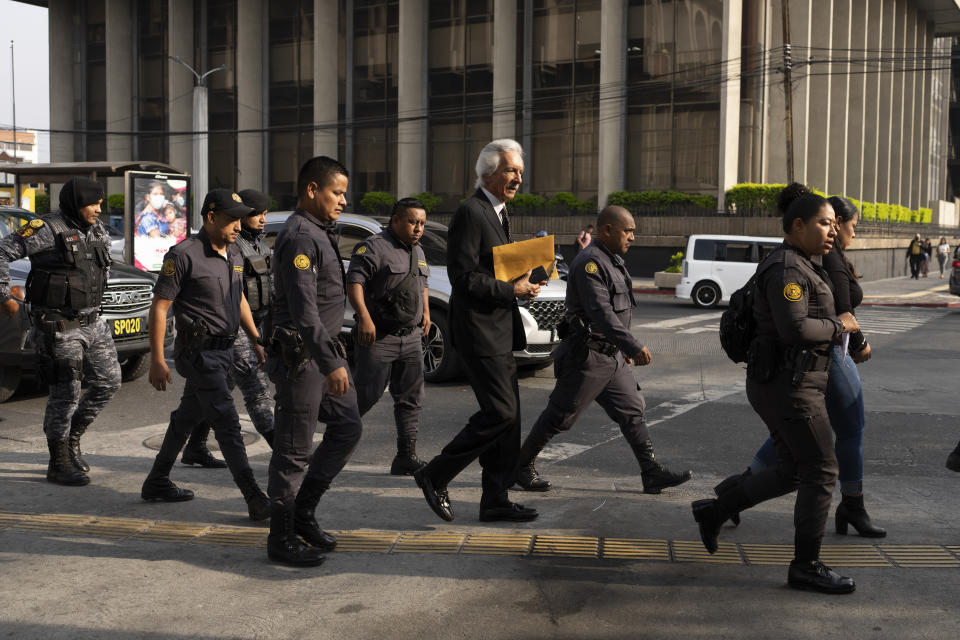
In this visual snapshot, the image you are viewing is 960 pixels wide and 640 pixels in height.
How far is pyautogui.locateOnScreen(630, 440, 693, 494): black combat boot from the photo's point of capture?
20.3ft

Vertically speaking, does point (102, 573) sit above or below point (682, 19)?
below

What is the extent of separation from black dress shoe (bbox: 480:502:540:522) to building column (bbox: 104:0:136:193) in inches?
1878

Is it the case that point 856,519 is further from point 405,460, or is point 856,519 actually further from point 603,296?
point 405,460

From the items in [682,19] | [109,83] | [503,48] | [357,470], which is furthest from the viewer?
[109,83]

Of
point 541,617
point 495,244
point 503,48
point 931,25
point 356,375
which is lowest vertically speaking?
point 541,617

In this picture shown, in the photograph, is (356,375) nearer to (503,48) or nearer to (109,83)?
(503,48)

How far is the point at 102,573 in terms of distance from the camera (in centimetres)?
468

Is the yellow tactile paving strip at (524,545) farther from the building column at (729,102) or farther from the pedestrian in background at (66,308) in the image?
the building column at (729,102)

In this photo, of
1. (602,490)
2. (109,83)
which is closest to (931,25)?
(109,83)

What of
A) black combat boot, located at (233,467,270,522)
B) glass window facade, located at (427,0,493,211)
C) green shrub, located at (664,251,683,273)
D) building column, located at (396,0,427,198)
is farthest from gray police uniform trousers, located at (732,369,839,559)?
building column, located at (396,0,427,198)

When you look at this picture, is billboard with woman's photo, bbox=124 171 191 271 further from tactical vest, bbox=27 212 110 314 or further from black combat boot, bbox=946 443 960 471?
black combat boot, bbox=946 443 960 471

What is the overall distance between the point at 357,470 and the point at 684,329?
448 inches

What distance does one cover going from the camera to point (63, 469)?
6383 millimetres

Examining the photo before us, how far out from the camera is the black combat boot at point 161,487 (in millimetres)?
5938
